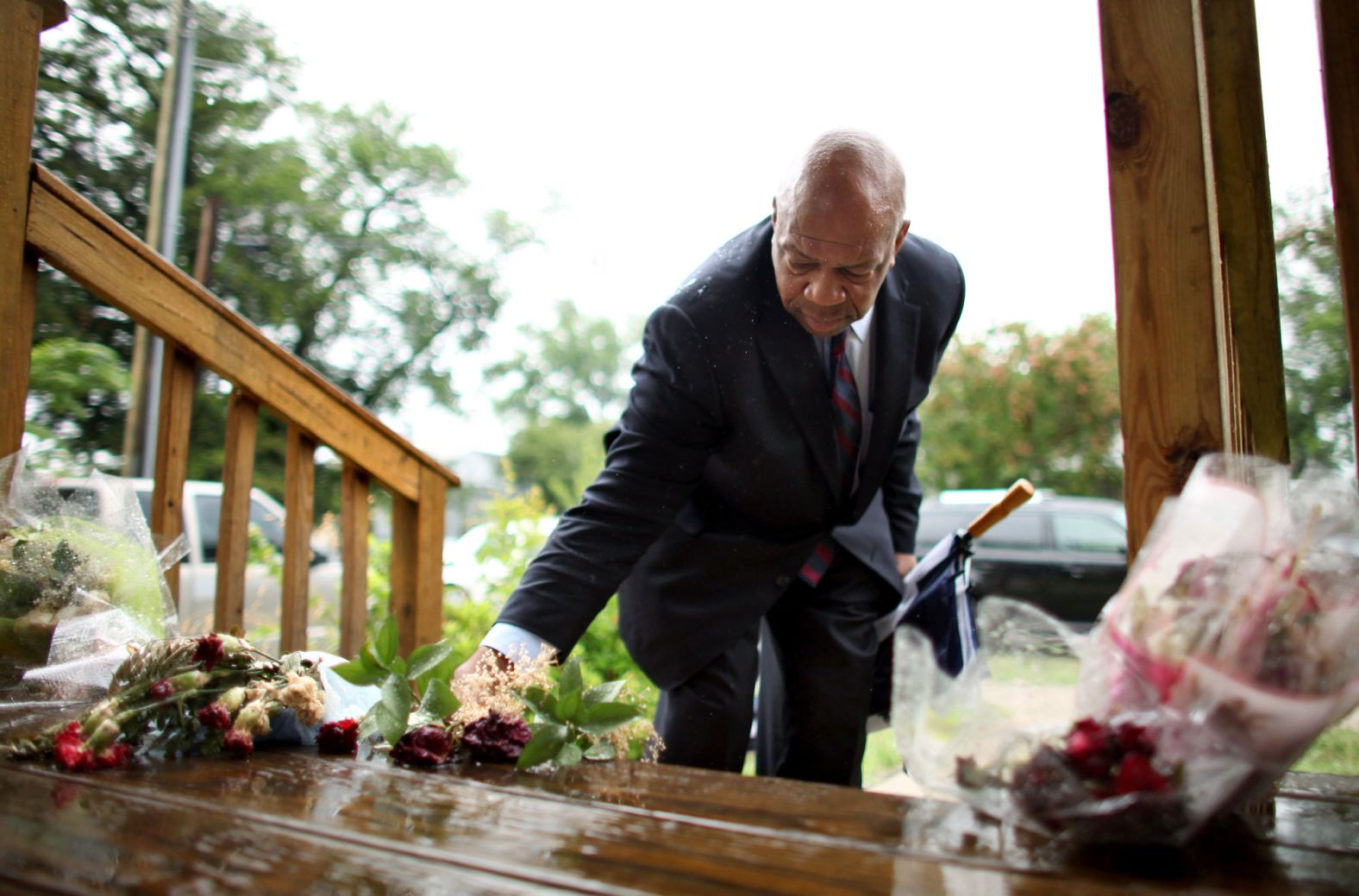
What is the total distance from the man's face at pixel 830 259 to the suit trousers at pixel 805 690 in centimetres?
56

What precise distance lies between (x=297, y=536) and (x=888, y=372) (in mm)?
1269

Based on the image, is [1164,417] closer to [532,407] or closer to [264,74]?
[264,74]

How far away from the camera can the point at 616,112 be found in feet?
42.0

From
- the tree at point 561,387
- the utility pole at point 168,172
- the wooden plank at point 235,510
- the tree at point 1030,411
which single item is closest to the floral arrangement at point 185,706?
the wooden plank at point 235,510

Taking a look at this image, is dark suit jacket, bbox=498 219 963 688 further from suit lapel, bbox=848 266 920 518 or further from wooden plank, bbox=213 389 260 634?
wooden plank, bbox=213 389 260 634

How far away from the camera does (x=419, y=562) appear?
231 centimetres

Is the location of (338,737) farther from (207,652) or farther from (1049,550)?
(1049,550)

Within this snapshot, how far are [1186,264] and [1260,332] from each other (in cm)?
18

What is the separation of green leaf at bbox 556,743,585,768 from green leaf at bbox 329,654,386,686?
0.28 meters

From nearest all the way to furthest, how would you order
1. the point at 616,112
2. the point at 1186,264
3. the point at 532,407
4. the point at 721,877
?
the point at 721,877
the point at 1186,264
the point at 616,112
the point at 532,407

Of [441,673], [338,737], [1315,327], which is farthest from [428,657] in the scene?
[1315,327]

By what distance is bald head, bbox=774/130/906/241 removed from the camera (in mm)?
1521

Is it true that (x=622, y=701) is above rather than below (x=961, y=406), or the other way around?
below

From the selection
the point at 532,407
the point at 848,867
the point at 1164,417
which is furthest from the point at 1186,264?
the point at 532,407
